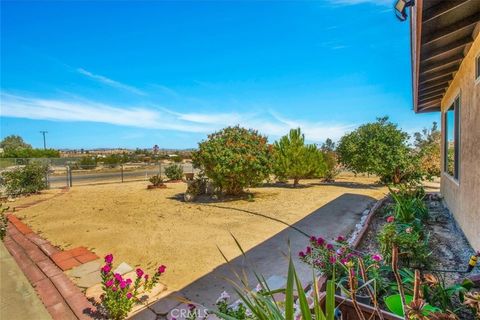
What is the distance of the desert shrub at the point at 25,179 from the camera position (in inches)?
400

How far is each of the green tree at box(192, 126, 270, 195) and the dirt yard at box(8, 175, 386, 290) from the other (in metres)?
0.77

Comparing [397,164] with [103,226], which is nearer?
[103,226]

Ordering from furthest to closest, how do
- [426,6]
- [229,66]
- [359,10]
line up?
1. [229,66]
2. [359,10]
3. [426,6]

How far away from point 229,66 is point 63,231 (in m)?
11.8

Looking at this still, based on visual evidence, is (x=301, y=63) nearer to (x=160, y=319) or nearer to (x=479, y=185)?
(x=479, y=185)

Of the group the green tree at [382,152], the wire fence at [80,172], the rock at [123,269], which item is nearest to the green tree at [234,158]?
the wire fence at [80,172]

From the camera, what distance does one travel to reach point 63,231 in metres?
5.47

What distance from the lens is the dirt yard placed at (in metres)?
3.99

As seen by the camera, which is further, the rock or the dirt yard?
the dirt yard

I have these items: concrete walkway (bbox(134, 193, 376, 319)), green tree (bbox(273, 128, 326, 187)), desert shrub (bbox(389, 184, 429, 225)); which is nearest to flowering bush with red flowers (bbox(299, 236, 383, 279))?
concrete walkway (bbox(134, 193, 376, 319))

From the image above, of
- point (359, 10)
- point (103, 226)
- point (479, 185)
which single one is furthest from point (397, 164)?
point (103, 226)

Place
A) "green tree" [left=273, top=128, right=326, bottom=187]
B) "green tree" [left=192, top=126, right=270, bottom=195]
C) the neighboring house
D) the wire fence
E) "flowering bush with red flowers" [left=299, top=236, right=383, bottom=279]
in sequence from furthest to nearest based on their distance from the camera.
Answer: the wire fence
"green tree" [left=273, top=128, right=326, bottom=187]
"green tree" [left=192, top=126, right=270, bottom=195]
the neighboring house
"flowering bush with red flowers" [left=299, top=236, right=383, bottom=279]

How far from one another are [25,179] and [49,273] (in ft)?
30.1

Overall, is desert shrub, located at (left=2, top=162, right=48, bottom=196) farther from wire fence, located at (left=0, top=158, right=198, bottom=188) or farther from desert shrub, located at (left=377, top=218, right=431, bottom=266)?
desert shrub, located at (left=377, top=218, right=431, bottom=266)
